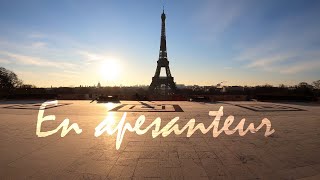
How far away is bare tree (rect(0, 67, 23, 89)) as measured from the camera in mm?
61094

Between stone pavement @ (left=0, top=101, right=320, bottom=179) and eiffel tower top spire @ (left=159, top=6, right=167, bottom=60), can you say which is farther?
eiffel tower top spire @ (left=159, top=6, right=167, bottom=60)

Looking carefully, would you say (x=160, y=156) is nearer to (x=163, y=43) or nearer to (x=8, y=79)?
(x=163, y=43)

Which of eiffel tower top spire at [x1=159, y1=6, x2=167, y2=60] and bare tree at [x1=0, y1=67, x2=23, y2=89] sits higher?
eiffel tower top spire at [x1=159, y1=6, x2=167, y2=60]

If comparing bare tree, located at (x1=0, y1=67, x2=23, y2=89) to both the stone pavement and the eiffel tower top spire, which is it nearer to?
the eiffel tower top spire

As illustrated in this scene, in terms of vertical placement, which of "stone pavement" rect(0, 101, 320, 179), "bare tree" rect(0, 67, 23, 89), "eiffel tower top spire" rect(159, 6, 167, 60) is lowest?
"stone pavement" rect(0, 101, 320, 179)

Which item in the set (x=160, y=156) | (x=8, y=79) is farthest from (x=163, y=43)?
(x=160, y=156)

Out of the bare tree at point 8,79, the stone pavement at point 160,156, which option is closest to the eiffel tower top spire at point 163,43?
the bare tree at point 8,79

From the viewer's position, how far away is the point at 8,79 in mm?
62688

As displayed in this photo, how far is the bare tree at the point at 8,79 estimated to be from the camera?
61.1 m

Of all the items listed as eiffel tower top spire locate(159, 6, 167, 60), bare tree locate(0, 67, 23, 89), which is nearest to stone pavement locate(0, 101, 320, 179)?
eiffel tower top spire locate(159, 6, 167, 60)

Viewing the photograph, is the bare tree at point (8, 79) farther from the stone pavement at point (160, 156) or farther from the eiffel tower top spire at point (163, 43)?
the stone pavement at point (160, 156)

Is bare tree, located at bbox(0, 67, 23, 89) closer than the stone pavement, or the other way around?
the stone pavement

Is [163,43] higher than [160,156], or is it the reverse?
[163,43]

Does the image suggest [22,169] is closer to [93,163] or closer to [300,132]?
[93,163]
